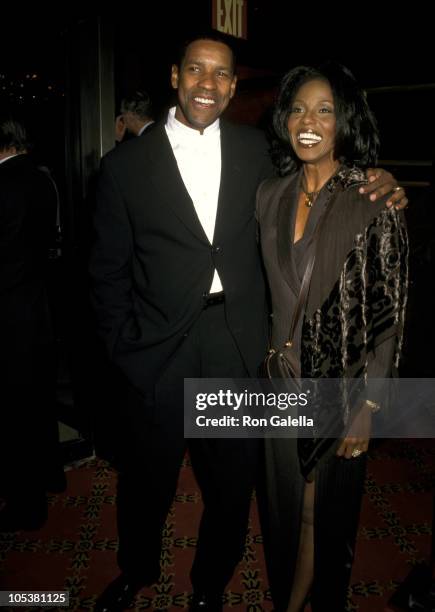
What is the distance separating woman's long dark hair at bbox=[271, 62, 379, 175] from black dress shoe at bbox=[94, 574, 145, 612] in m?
1.55

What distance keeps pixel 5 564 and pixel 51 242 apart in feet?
4.20

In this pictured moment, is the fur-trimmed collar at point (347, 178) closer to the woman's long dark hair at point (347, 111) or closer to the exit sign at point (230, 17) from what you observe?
the woman's long dark hair at point (347, 111)

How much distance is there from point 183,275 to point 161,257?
0.28ft

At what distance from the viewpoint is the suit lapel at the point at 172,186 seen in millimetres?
1526

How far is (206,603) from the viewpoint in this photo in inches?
69.7

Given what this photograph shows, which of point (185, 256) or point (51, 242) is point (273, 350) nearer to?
point (185, 256)

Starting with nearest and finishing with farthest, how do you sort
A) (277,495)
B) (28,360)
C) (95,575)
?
(277,495) → (95,575) → (28,360)

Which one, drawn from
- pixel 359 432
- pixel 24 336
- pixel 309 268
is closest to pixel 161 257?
pixel 309 268

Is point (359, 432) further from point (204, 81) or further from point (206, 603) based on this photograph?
point (204, 81)

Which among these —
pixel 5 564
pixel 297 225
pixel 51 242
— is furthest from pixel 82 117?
pixel 5 564

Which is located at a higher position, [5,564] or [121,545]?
[121,545]

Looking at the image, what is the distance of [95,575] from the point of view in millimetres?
1971

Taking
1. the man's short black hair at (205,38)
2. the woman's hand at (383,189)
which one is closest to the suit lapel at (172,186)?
the man's short black hair at (205,38)

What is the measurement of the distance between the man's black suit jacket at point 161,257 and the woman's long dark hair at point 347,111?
0.29 metres
